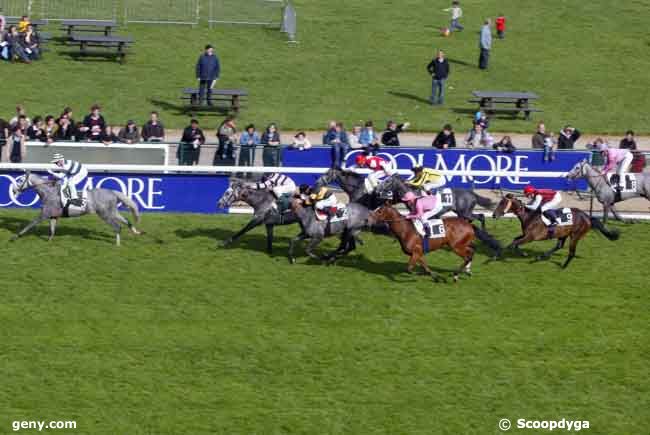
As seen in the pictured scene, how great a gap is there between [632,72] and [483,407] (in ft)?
86.4

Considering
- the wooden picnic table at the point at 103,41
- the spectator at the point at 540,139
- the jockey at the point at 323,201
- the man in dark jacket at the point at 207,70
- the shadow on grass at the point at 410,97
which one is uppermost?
the wooden picnic table at the point at 103,41

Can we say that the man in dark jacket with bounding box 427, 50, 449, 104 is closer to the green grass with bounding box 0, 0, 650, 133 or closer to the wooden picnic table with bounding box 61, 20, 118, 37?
the green grass with bounding box 0, 0, 650, 133

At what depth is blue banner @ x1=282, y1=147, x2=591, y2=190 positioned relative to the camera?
2681 centimetres

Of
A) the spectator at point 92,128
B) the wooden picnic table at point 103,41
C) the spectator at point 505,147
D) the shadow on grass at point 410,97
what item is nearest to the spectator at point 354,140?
the spectator at point 505,147

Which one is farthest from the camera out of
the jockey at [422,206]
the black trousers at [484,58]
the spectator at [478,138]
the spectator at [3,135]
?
the black trousers at [484,58]

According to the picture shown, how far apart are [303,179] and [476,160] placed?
458 cm

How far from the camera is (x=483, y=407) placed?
16.4 m

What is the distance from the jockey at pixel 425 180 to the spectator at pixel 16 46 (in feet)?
60.4

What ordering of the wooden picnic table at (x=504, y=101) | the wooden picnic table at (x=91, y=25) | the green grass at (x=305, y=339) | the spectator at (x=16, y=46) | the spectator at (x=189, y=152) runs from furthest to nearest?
1. the wooden picnic table at (x=91, y=25)
2. the spectator at (x=16, y=46)
3. the wooden picnic table at (x=504, y=101)
4. the spectator at (x=189, y=152)
5. the green grass at (x=305, y=339)

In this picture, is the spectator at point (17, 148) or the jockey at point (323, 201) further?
the spectator at point (17, 148)

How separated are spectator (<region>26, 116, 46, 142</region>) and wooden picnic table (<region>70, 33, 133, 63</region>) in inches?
458

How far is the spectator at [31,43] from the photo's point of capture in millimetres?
36719

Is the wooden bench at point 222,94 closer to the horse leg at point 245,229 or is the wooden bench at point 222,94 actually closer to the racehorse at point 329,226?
the horse leg at point 245,229

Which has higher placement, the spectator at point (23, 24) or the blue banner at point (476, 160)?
the spectator at point (23, 24)
